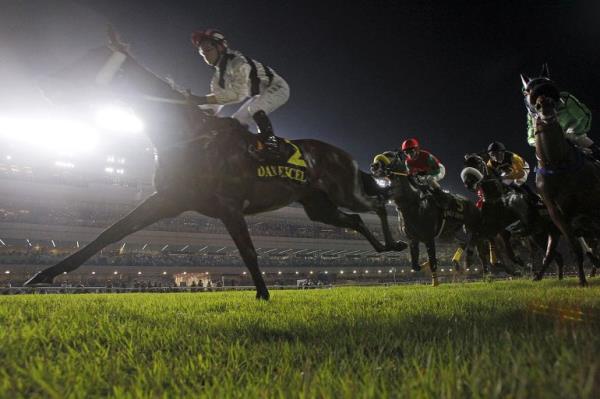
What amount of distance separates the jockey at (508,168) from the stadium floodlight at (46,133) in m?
38.3

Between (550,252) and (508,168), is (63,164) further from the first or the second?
(550,252)

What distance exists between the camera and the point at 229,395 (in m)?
1.37

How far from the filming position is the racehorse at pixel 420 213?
9.67 m

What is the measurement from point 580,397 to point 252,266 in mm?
4363

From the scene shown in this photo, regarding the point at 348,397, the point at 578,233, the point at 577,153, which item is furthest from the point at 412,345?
the point at 578,233

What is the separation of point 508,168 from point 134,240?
1206 inches

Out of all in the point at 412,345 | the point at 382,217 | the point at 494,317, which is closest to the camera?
the point at 412,345

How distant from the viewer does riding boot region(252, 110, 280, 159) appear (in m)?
5.72

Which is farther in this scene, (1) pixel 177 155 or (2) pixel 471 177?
(2) pixel 471 177

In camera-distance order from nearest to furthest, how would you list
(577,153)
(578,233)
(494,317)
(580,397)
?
(580,397), (494,317), (577,153), (578,233)

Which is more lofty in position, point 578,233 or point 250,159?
point 250,159

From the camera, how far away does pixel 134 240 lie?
35.4 m

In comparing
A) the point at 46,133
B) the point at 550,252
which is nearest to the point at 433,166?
the point at 550,252

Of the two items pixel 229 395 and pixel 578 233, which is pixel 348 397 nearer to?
pixel 229 395
